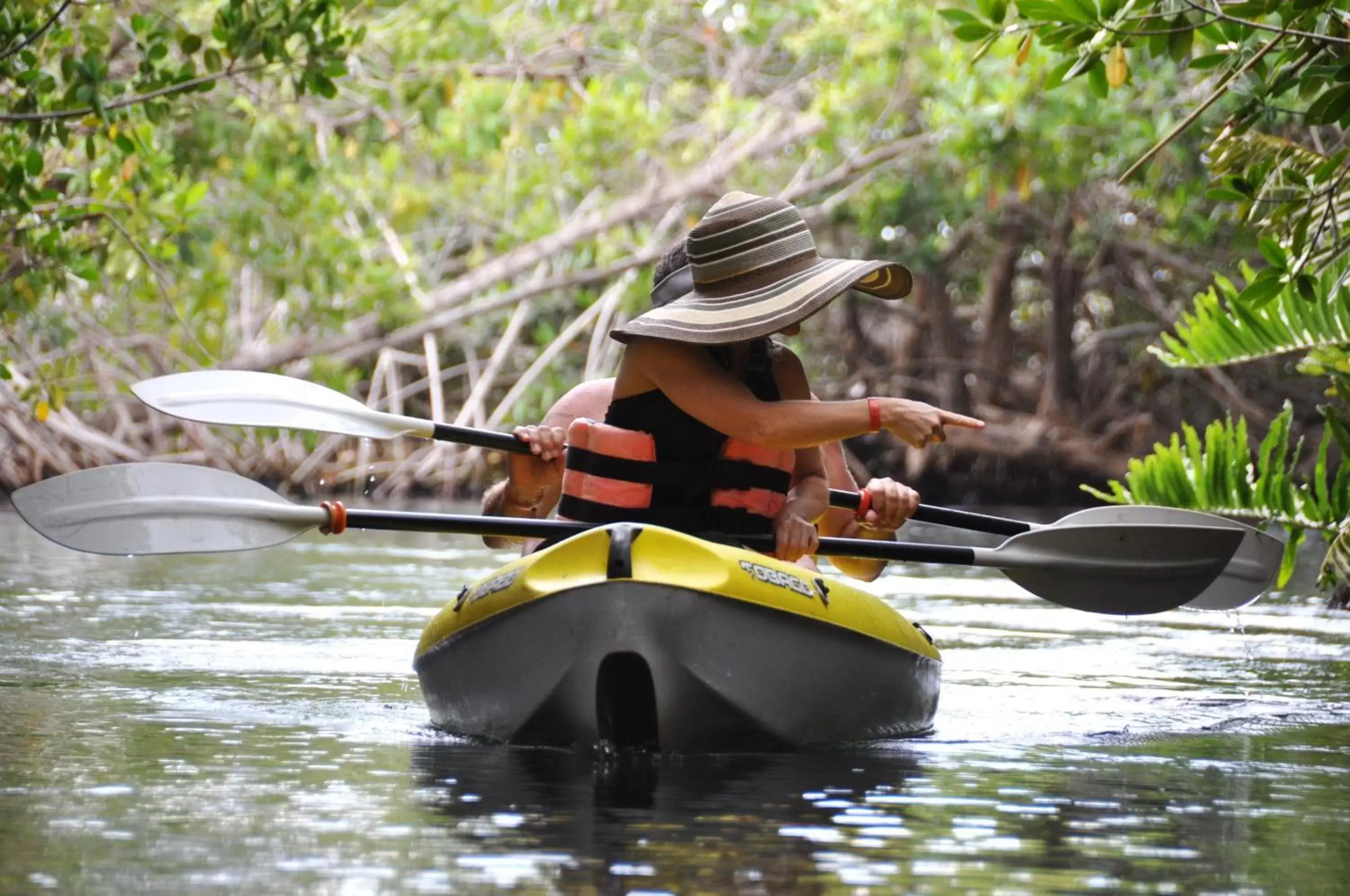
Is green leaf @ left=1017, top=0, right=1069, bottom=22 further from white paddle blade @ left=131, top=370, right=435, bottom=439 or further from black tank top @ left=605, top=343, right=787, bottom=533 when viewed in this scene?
white paddle blade @ left=131, top=370, right=435, bottom=439

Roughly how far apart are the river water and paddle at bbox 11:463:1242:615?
330 mm

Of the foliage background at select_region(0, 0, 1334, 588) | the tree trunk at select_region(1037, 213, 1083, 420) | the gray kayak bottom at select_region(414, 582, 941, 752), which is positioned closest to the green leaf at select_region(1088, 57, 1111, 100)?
the gray kayak bottom at select_region(414, 582, 941, 752)

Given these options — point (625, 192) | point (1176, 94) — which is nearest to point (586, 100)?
point (625, 192)

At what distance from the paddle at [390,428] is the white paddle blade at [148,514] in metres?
0.30

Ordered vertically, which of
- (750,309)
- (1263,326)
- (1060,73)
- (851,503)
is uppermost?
(1060,73)

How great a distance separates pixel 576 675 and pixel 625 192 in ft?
42.2

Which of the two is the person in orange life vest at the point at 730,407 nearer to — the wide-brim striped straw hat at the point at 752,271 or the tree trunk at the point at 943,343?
the wide-brim striped straw hat at the point at 752,271

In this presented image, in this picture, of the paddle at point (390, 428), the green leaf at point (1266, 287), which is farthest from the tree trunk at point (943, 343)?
the green leaf at point (1266, 287)

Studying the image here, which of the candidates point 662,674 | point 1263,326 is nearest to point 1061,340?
point 1263,326

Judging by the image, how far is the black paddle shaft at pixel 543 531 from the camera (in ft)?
14.9

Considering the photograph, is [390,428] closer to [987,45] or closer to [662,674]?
[662,674]

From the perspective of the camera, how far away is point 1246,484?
18.8 ft

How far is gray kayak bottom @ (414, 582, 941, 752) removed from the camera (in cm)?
402

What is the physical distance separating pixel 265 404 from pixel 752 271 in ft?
5.15
